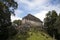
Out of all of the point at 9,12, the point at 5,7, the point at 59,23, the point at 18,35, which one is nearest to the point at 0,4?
the point at 5,7

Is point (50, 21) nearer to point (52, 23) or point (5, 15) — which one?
point (52, 23)

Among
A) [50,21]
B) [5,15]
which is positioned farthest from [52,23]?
[5,15]

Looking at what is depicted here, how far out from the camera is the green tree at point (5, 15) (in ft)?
119

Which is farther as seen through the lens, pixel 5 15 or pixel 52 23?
pixel 52 23

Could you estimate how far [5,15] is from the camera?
124ft

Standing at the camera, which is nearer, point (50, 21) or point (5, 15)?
point (5, 15)

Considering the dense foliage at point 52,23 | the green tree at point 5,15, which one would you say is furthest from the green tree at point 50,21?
the green tree at point 5,15

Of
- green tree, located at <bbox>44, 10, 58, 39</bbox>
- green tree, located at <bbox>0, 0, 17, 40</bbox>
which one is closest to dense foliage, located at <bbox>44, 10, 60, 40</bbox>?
green tree, located at <bbox>44, 10, 58, 39</bbox>

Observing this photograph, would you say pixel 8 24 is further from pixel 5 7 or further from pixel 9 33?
pixel 5 7

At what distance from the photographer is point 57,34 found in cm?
5866

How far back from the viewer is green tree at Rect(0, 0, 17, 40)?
36.4m

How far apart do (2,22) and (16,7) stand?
4873 mm

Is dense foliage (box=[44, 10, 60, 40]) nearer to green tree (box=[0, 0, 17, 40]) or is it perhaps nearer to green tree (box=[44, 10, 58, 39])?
green tree (box=[44, 10, 58, 39])

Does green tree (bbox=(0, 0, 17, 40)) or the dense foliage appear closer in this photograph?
green tree (bbox=(0, 0, 17, 40))
